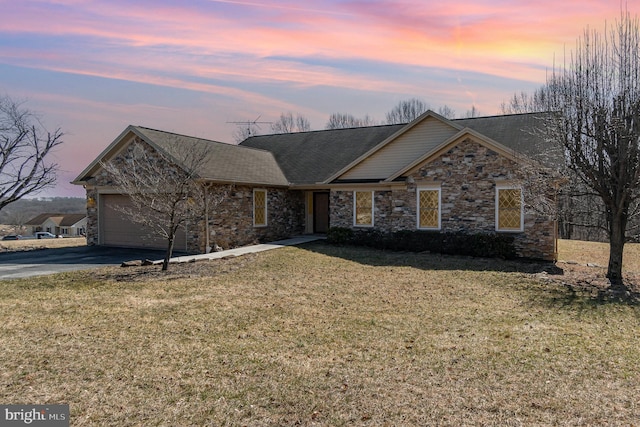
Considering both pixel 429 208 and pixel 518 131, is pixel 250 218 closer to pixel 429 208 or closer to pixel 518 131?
pixel 429 208

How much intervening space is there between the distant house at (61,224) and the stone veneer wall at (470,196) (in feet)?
237

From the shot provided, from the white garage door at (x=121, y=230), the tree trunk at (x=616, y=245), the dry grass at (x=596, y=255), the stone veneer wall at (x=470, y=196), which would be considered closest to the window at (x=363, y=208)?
the stone veneer wall at (x=470, y=196)

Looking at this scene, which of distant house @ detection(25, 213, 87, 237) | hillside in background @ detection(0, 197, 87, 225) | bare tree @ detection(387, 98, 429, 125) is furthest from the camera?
hillside in background @ detection(0, 197, 87, 225)

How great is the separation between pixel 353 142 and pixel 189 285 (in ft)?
47.2

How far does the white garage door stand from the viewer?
16.9m

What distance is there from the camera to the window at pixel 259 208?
18.1m

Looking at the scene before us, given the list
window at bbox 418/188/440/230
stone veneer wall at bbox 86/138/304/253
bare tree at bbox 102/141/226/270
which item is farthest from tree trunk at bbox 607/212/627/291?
stone veneer wall at bbox 86/138/304/253

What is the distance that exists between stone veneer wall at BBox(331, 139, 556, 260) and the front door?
5042 millimetres

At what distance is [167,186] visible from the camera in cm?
1198

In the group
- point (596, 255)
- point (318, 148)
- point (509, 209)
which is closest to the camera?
point (509, 209)

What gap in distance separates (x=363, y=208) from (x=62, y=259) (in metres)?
11.3

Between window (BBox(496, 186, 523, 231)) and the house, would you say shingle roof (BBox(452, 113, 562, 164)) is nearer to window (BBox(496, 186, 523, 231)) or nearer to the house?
the house

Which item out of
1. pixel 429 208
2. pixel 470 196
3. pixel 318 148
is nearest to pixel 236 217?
pixel 429 208

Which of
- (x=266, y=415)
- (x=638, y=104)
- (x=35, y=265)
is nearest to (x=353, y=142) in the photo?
(x=638, y=104)
